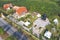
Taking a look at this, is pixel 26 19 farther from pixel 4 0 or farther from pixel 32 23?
pixel 4 0

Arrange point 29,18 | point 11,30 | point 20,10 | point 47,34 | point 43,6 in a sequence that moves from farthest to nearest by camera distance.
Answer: point 43,6
point 20,10
point 29,18
point 11,30
point 47,34

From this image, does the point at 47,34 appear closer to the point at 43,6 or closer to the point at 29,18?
the point at 29,18

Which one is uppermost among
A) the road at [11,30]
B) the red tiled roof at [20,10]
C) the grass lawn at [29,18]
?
the red tiled roof at [20,10]

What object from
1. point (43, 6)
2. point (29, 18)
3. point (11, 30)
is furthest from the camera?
point (43, 6)

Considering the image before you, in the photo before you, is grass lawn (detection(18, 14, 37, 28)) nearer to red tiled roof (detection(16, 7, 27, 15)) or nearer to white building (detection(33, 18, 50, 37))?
white building (detection(33, 18, 50, 37))

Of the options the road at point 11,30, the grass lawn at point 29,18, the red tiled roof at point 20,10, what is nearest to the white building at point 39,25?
the grass lawn at point 29,18

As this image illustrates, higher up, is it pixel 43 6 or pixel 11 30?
pixel 43 6

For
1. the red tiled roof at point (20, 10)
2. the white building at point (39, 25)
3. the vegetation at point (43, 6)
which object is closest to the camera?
the white building at point (39, 25)

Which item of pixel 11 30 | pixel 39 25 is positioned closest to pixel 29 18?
pixel 39 25

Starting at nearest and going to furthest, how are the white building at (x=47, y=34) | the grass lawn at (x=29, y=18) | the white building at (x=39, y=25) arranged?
the white building at (x=47, y=34), the white building at (x=39, y=25), the grass lawn at (x=29, y=18)

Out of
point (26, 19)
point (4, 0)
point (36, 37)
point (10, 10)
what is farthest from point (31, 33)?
point (4, 0)

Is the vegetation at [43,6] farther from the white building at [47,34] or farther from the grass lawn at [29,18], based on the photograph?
the white building at [47,34]

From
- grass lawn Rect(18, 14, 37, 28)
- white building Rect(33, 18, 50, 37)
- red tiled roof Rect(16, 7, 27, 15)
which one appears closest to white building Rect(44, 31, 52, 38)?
white building Rect(33, 18, 50, 37)
